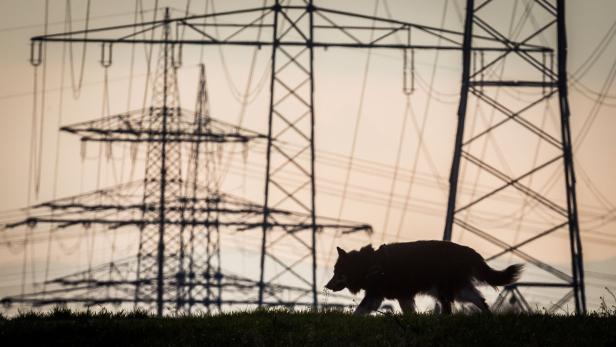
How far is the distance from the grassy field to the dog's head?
7.31 ft

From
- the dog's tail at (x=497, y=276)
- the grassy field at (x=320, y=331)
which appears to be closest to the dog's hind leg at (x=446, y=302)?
the dog's tail at (x=497, y=276)

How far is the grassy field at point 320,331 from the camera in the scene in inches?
435

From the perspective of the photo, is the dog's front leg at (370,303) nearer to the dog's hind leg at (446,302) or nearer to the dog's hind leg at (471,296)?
the dog's hind leg at (446,302)

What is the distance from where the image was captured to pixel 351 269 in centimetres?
1480

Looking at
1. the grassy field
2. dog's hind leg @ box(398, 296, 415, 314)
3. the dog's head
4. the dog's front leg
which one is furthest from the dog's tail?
the grassy field

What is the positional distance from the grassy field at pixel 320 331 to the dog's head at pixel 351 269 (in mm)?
2227

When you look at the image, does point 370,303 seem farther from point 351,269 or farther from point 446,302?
point 446,302

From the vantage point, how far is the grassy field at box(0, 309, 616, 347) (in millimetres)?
11039

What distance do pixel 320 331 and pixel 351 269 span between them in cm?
350

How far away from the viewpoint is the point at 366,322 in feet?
→ 38.9

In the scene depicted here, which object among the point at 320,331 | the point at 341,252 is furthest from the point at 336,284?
the point at 320,331

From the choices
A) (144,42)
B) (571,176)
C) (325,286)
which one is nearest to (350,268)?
(325,286)

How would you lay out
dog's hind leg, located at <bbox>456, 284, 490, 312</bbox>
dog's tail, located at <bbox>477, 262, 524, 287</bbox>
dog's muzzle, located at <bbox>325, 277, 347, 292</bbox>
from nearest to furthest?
dog's hind leg, located at <bbox>456, 284, 490, 312</bbox>
dog's tail, located at <bbox>477, 262, 524, 287</bbox>
dog's muzzle, located at <bbox>325, 277, 347, 292</bbox>

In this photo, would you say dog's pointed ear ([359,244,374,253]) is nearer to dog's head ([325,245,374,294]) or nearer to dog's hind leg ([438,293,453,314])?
dog's head ([325,245,374,294])
